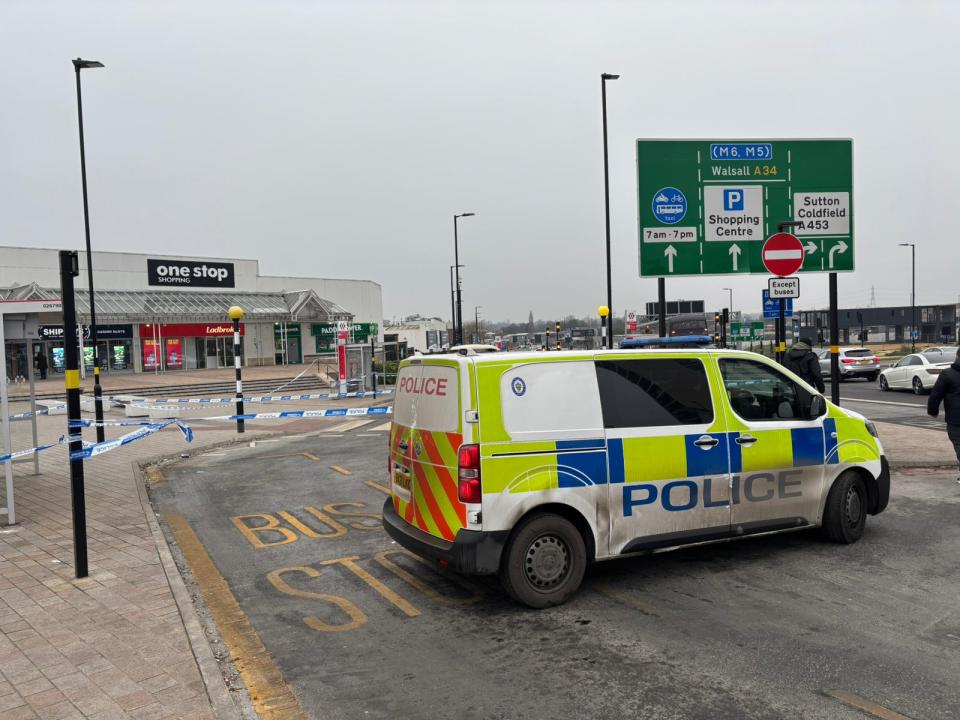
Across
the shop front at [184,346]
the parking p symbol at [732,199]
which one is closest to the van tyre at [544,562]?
the parking p symbol at [732,199]

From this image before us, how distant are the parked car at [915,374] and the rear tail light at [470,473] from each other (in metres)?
23.5

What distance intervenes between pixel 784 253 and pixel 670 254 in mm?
2045

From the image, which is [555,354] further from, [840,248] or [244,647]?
[840,248]

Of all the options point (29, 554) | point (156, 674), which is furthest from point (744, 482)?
point (29, 554)

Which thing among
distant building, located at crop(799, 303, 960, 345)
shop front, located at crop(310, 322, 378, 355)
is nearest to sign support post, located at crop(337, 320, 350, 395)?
shop front, located at crop(310, 322, 378, 355)

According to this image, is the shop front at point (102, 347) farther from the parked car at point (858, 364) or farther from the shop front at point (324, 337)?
the parked car at point (858, 364)

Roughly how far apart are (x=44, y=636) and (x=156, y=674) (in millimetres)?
1291

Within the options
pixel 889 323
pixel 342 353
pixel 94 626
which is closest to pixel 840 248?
pixel 94 626

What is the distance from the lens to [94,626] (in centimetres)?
552

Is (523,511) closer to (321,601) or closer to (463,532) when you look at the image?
(463,532)

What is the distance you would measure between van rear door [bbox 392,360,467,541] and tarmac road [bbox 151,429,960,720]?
709 millimetres

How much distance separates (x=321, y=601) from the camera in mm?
6141

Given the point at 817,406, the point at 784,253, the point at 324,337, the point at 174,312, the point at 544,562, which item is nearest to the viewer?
the point at 544,562

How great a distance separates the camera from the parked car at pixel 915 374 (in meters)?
24.6
